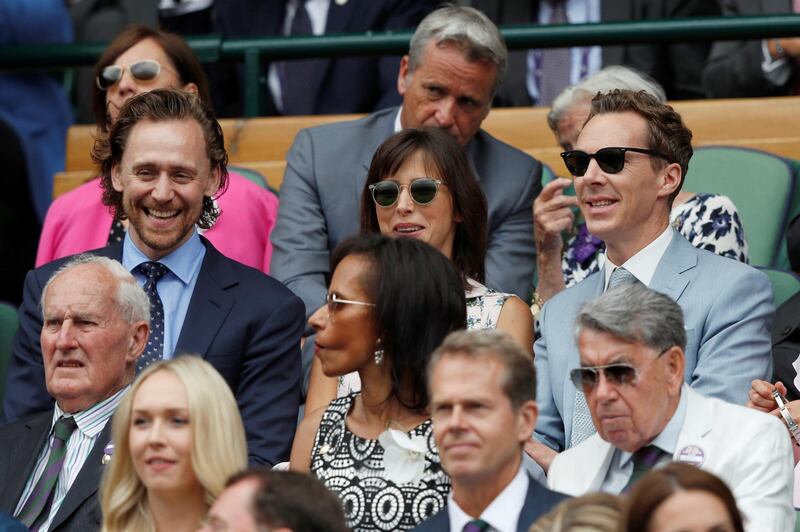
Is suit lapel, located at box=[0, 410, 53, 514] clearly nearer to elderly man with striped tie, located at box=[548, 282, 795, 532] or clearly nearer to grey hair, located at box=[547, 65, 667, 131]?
elderly man with striped tie, located at box=[548, 282, 795, 532]

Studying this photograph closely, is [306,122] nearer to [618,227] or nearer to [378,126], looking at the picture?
[378,126]

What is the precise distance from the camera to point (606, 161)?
5.60m

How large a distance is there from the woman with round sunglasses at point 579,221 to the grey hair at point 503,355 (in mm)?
1369

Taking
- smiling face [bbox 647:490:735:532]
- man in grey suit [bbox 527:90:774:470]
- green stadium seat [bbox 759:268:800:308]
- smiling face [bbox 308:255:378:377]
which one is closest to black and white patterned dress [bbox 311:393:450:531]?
smiling face [bbox 308:255:378:377]

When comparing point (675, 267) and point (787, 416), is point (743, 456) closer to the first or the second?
point (787, 416)

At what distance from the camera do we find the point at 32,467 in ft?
17.5

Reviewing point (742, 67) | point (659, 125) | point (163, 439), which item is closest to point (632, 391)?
point (163, 439)

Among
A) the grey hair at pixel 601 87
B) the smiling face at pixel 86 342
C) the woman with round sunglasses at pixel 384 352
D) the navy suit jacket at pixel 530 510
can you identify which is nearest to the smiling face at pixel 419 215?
the woman with round sunglasses at pixel 384 352

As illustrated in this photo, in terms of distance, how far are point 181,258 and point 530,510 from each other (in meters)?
2.00

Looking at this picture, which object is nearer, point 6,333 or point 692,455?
point 692,455

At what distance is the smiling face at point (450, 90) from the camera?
652cm

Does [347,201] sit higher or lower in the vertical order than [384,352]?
higher

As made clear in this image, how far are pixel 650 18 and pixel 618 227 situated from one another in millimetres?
2908

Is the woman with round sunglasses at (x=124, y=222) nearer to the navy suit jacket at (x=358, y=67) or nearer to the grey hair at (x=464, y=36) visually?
the grey hair at (x=464, y=36)
